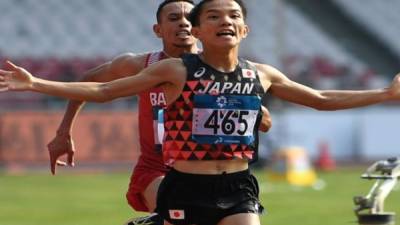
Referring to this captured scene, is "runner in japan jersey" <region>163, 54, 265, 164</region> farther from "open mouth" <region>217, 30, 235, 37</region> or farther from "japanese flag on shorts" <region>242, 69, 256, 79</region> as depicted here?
"open mouth" <region>217, 30, 235, 37</region>

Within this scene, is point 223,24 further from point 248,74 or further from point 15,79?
point 15,79

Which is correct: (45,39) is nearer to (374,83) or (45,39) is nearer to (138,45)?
(138,45)

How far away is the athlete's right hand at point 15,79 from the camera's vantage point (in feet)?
20.4

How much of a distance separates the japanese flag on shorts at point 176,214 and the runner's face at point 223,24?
3.29 ft

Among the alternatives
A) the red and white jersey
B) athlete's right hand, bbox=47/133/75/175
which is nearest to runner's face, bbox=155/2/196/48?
the red and white jersey

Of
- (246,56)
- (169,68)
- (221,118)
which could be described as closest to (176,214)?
(221,118)

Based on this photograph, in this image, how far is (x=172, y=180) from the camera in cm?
690

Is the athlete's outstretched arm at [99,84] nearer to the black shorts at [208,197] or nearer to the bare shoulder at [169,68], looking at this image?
the bare shoulder at [169,68]

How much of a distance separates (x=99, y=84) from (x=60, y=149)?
1.64 meters

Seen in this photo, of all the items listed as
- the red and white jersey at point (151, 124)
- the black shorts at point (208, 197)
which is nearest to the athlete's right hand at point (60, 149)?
the red and white jersey at point (151, 124)

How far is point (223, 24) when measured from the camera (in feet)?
A: 22.1

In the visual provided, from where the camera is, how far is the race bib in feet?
22.0

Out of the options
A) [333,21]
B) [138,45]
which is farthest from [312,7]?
[138,45]

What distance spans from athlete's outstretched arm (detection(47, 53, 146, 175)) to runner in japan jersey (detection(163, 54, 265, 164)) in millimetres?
1536
